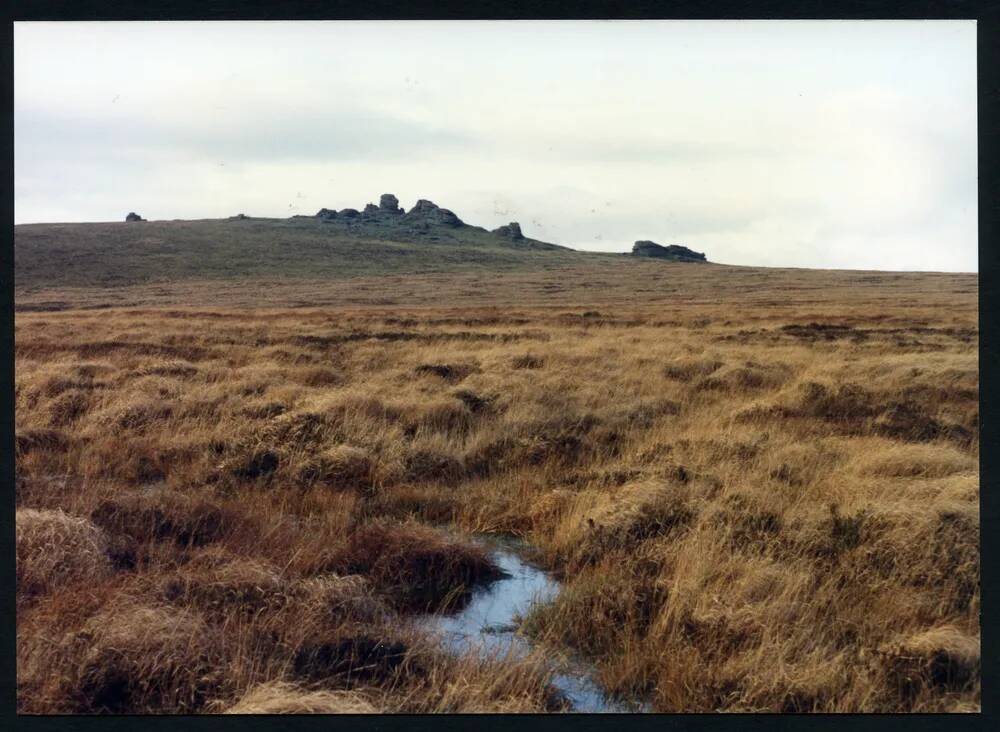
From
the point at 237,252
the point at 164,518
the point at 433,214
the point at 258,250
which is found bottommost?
the point at 164,518

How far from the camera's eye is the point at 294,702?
12.3 feet

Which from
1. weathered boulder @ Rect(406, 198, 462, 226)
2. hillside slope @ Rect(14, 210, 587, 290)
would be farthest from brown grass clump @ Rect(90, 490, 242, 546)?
weathered boulder @ Rect(406, 198, 462, 226)

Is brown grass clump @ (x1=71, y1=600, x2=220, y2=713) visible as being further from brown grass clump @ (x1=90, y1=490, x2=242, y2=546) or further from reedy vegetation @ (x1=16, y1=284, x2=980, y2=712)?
brown grass clump @ (x1=90, y1=490, x2=242, y2=546)

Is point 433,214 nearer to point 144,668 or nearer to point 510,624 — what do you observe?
point 510,624

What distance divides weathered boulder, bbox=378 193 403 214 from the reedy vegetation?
12776 cm

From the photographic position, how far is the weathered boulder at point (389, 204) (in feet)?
448

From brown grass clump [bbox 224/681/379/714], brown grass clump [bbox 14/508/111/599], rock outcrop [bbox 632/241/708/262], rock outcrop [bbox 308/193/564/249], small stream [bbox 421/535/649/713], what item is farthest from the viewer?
rock outcrop [bbox 632/241/708/262]

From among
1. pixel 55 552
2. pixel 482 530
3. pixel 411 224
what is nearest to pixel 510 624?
pixel 482 530

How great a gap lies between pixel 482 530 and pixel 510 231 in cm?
12661

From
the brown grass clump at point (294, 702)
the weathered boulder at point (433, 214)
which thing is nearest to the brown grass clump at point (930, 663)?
the brown grass clump at point (294, 702)

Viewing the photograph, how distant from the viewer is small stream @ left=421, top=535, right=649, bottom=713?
4.32 meters

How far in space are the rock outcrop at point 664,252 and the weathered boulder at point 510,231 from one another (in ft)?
68.4

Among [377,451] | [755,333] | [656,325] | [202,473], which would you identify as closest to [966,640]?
[377,451]

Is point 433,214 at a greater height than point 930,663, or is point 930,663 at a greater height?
point 433,214
